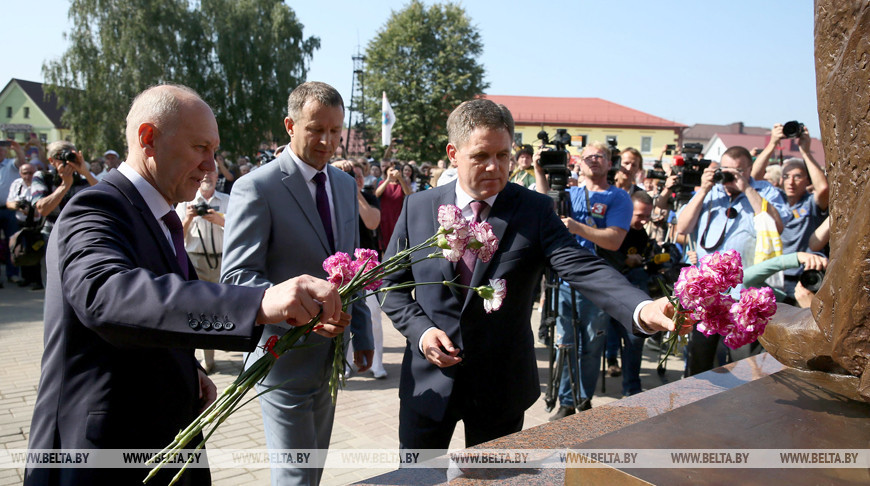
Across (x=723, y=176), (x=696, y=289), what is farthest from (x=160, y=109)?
(x=723, y=176)

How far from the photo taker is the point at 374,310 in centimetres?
569

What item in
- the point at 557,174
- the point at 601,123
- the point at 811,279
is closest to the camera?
the point at 811,279

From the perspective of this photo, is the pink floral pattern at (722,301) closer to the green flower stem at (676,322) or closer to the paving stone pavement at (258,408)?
the green flower stem at (676,322)

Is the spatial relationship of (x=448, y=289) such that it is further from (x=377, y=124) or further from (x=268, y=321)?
(x=377, y=124)

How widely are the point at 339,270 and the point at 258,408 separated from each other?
12.0 ft

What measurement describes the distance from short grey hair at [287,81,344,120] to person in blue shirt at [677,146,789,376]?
3460 mm

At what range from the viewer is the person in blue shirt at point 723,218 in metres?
4.79

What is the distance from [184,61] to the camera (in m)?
27.7

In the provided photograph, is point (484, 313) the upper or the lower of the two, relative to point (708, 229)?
lower

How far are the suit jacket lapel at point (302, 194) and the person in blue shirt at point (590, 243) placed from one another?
2468 millimetres

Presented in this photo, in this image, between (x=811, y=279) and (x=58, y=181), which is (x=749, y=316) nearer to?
(x=811, y=279)

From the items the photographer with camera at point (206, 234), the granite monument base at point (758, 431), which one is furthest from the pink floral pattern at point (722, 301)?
the photographer with camera at point (206, 234)

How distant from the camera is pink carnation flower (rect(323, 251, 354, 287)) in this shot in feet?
6.28

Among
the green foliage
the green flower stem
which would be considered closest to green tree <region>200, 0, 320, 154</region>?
the green foliage
